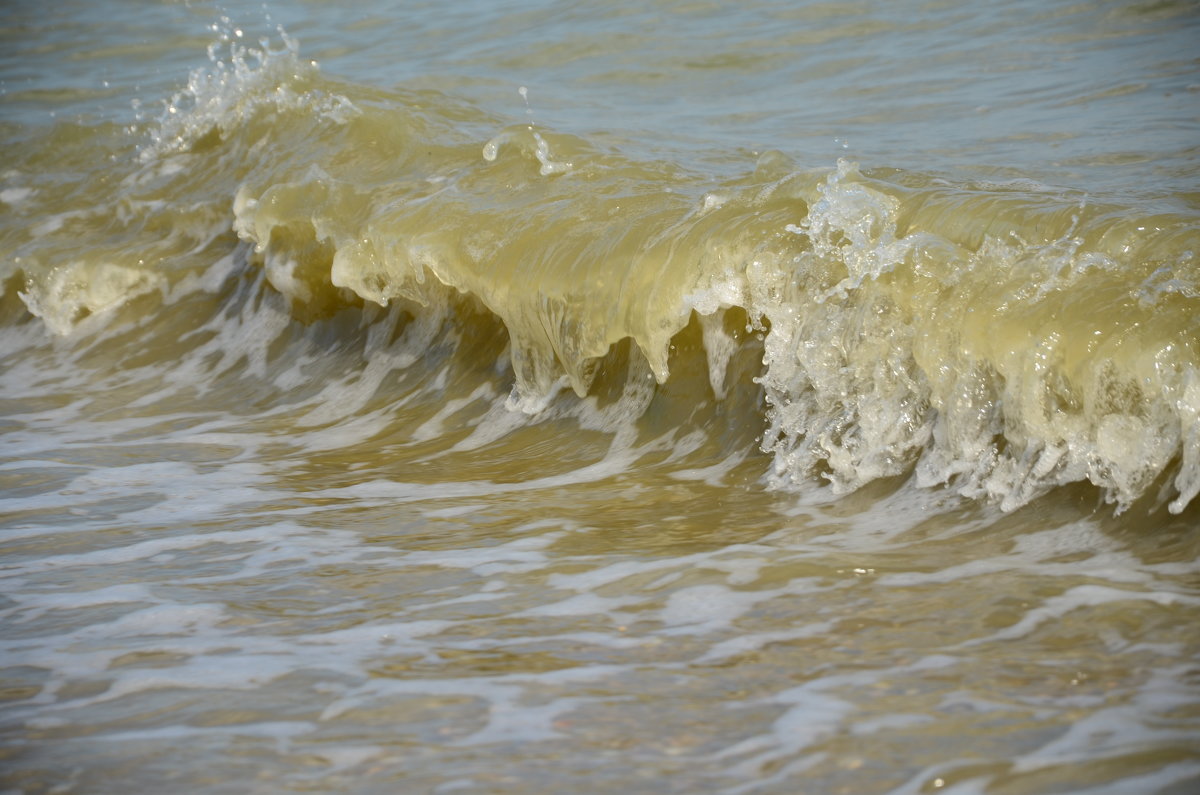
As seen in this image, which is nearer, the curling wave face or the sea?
the sea

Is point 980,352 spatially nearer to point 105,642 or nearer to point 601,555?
point 601,555

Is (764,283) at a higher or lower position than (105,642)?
higher

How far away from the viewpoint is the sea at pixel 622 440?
230 centimetres

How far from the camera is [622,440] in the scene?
418cm

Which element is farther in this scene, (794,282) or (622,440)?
(622,440)

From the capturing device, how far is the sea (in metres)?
2.30

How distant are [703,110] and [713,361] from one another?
3.16 metres

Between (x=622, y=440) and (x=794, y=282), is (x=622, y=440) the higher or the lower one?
the lower one

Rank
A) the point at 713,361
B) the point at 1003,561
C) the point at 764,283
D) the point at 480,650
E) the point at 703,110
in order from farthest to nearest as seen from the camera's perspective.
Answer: the point at 703,110 → the point at 713,361 → the point at 764,283 → the point at 1003,561 → the point at 480,650

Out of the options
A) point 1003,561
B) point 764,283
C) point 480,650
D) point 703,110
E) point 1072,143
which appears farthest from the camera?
Answer: point 703,110

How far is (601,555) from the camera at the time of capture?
126 inches

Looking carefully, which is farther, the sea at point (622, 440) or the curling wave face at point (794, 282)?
the curling wave face at point (794, 282)

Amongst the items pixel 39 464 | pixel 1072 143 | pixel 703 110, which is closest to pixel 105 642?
pixel 39 464

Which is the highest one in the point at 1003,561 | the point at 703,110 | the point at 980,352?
the point at 703,110
